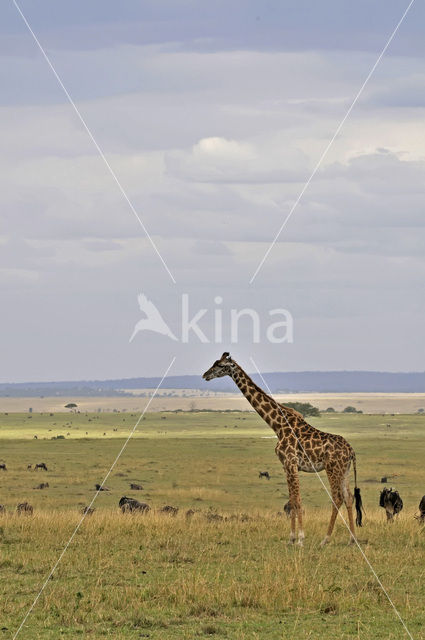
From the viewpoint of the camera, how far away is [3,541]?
18375mm

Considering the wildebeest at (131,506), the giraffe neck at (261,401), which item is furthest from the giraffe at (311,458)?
the wildebeest at (131,506)

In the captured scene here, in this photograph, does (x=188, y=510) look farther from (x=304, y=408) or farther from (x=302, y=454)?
(x=304, y=408)

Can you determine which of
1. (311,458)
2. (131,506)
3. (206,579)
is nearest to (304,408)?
(131,506)

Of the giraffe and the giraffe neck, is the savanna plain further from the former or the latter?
the giraffe neck

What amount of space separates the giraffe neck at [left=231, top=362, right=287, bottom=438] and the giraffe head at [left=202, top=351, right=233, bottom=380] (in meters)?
0.13

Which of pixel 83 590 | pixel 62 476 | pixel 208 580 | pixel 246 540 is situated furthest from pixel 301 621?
pixel 62 476

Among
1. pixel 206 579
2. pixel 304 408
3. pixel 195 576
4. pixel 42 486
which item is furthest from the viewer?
pixel 304 408

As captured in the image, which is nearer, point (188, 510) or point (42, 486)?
point (188, 510)

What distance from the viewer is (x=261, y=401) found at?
64.7 ft

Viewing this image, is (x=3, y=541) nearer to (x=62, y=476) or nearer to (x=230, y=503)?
(x=230, y=503)

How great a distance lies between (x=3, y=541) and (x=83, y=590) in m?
5.16

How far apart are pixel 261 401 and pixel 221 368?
1116 millimetres

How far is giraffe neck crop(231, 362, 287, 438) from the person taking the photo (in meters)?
19.3

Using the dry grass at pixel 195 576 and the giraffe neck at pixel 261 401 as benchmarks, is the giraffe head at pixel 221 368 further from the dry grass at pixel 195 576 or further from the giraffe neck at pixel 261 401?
the dry grass at pixel 195 576
